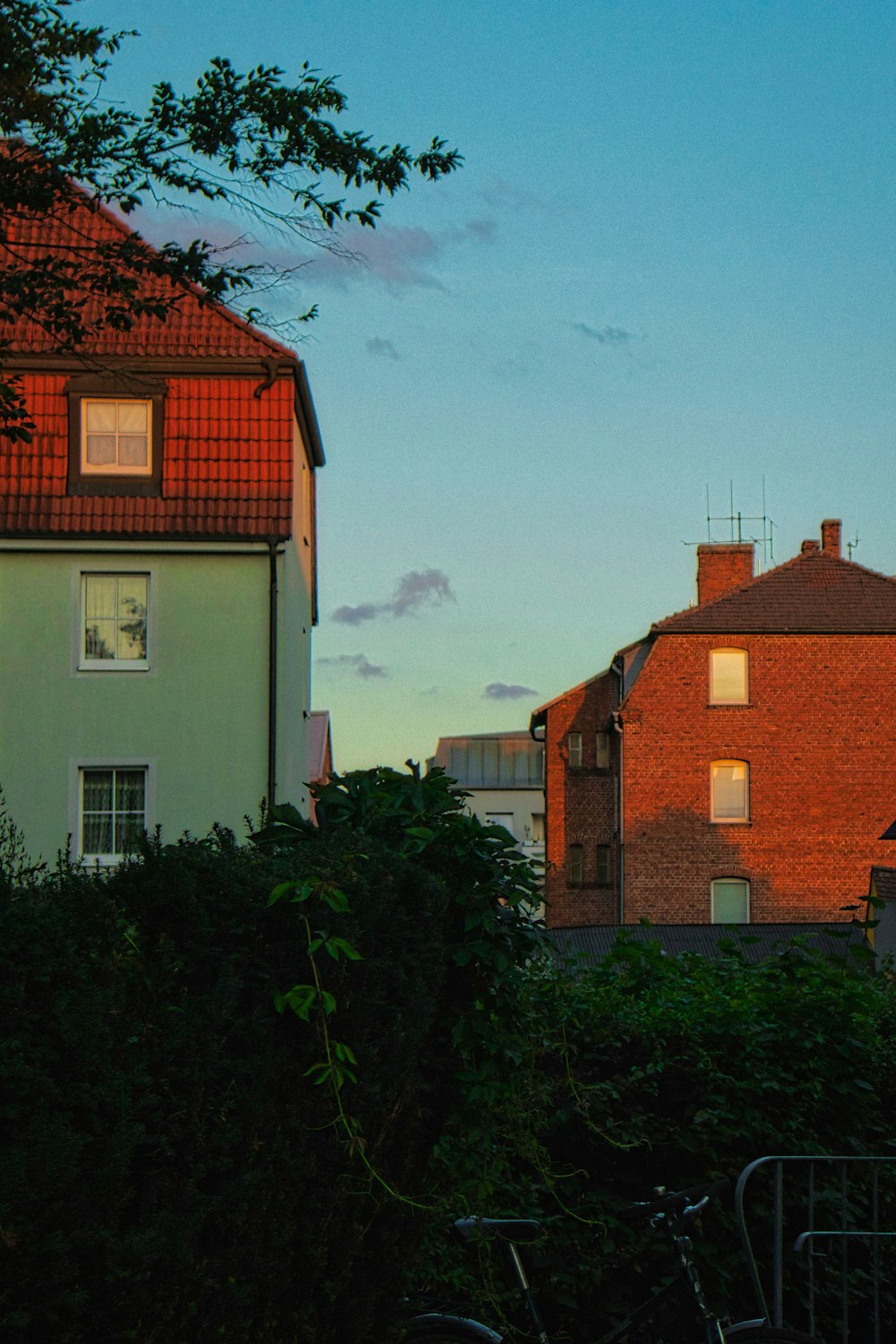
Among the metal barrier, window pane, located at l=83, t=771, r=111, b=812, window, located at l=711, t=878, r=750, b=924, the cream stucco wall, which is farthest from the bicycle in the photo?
window, located at l=711, t=878, r=750, b=924

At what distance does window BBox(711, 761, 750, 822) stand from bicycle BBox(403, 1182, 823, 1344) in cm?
3976

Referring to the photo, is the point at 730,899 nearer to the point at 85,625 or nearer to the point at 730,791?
the point at 730,791

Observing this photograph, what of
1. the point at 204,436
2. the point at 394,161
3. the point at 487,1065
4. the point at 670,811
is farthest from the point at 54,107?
the point at 670,811

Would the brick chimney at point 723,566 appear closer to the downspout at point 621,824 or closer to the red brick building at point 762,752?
the red brick building at point 762,752

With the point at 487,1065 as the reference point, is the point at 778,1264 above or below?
below

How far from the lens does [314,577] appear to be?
107 ft

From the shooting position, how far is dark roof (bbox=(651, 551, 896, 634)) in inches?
1730

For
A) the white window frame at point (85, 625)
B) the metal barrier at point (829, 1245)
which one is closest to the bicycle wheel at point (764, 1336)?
the metal barrier at point (829, 1245)

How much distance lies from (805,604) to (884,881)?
2711 cm

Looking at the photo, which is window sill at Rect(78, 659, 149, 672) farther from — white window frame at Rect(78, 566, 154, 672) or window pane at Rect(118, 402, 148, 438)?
window pane at Rect(118, 402, 148, 438)

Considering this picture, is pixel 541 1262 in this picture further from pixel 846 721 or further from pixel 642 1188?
pixel 846 721

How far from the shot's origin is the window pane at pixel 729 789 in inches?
1740

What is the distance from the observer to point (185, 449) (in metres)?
24.0

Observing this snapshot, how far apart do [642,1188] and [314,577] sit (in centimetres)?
2671
